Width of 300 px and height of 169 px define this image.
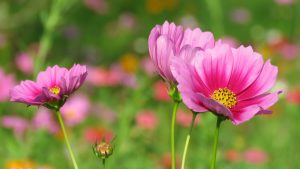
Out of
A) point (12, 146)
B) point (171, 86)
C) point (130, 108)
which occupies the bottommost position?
point (171, 86)

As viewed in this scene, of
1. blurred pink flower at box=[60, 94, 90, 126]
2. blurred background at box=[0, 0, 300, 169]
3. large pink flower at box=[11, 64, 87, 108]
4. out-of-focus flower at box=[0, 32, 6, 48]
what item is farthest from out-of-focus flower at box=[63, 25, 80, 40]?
large pink flower at box=[11, 64, 87, 108]

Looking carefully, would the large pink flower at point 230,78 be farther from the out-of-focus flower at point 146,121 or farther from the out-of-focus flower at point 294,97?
the out-of-focus flower at point 294,97

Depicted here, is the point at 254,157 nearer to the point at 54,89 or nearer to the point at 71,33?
the point at 71,33

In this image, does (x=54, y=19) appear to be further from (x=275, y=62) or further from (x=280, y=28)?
(x=280, y=28)

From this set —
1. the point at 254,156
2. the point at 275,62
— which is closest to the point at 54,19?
the point at 254,156

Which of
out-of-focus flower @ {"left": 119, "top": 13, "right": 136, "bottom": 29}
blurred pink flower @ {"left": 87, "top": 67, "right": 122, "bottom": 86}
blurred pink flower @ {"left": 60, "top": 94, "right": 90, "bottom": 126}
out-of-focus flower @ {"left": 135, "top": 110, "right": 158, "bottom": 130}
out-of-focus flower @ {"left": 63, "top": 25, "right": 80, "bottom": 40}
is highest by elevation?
out-of-focus flower @ {"left": 119, "top": 13, "right": 136, "bottom": 29}

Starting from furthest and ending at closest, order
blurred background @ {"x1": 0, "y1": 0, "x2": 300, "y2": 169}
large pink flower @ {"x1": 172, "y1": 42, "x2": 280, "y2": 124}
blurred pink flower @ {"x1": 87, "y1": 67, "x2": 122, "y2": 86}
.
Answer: blurred pink flower @ {"x1": 87, "y1": 67, "x2": 122, "y2": 86}, blurred background @ {"x1": 0, "y1": 0, "x2": 300, "y2": 169}, large pink flower @ {"x1": 172, "y1": 42, "x2": 280, "y2": 124}

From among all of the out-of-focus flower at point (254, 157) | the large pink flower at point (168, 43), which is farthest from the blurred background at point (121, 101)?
the large pink flower at point (168, 43)

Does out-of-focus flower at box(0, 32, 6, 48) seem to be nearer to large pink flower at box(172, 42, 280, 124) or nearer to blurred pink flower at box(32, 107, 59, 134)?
blurred pink flower at box(32, 107, 59, 134)
